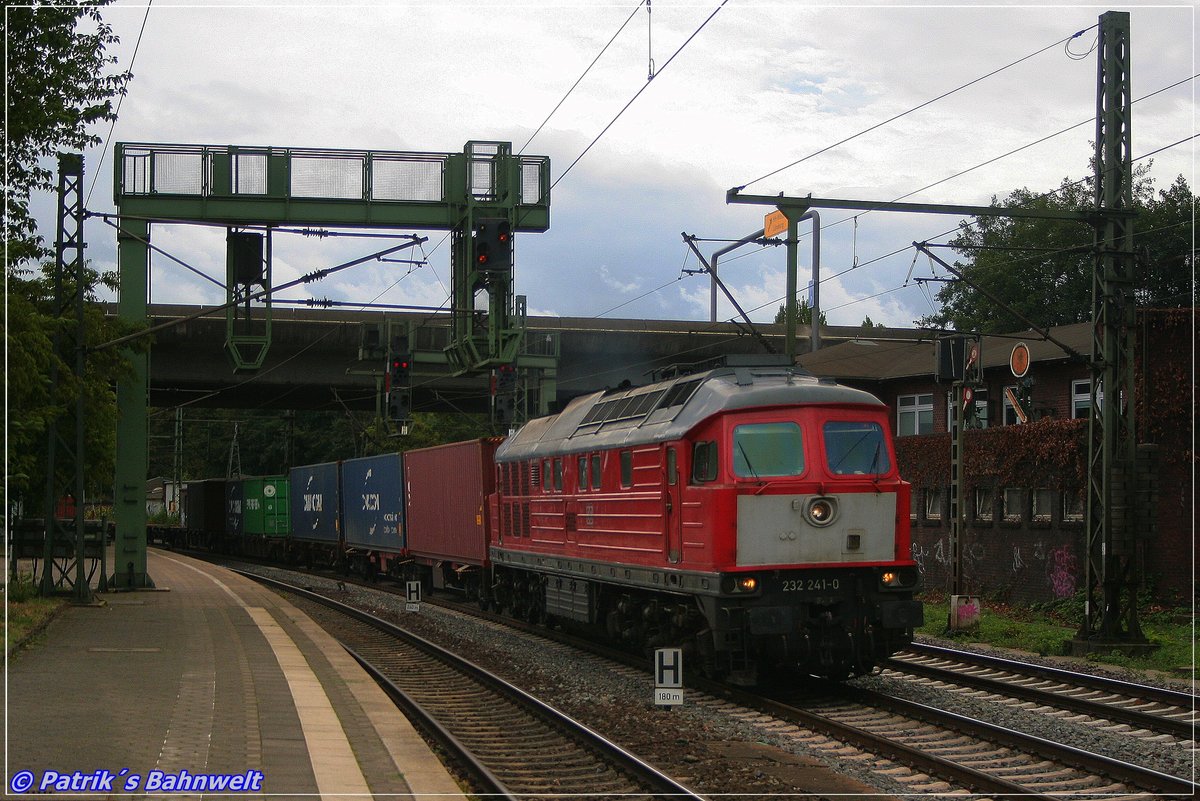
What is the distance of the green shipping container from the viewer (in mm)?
50188

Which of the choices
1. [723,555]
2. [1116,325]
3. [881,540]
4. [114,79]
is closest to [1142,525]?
[1116,325]

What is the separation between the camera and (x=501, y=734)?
42.1 ft

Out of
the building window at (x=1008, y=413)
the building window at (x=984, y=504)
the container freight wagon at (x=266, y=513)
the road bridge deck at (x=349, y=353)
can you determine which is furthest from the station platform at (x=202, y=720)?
the container freight wagon at (x=266, y=513)

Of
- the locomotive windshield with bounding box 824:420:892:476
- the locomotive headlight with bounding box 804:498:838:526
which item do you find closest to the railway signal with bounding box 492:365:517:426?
the locomotive windshield with bounding box 824:420:892:476

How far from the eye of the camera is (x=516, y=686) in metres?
15.7

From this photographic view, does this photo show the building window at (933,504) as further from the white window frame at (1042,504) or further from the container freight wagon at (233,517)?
the container freight wagon at (233,517)

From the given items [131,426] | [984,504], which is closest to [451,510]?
[131,426]

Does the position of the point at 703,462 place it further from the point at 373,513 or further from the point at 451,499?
the point at 373,513

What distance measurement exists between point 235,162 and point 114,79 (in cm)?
694

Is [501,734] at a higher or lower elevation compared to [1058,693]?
lower

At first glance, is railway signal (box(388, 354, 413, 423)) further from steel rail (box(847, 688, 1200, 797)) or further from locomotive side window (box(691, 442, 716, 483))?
steel rail (box(847, 688, 1200, 797))

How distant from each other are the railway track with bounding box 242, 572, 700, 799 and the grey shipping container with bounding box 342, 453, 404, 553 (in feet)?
45.7

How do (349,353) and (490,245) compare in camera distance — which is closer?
(490,245)

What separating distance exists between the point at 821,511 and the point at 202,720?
6.79m
